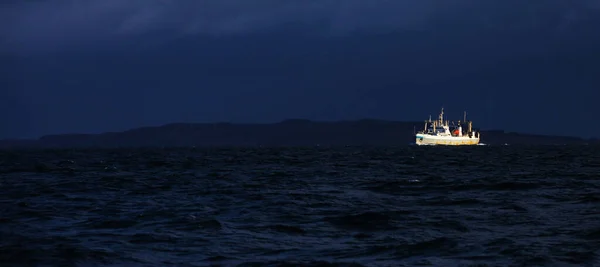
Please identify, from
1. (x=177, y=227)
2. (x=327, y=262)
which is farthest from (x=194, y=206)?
(x=327, y=262)

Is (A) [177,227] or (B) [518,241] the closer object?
(B) [518,241]

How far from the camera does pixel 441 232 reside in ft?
54.7

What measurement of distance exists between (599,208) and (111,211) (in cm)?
1566

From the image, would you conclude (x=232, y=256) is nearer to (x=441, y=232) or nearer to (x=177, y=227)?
(x=177, y=227)

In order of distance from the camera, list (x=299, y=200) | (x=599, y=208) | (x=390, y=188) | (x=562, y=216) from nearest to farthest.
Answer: (x=562, y=216), (x=599, y=208), (x=299, y=200), (x=390, y=188)

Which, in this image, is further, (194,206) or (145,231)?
(194,206)

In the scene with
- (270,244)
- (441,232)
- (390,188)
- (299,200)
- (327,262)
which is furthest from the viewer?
(390,188)

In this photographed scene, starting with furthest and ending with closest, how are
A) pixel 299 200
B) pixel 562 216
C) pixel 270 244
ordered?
1. pixel 299 200
2. pixel 562 216
3. pixel 270 244

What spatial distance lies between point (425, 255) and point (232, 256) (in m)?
4.00

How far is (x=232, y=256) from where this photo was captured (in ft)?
44.9

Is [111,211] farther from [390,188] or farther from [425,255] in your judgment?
[390,188]

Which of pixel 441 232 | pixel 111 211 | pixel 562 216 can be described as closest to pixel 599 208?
pixel 562 216

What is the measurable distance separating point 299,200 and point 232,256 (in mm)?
10985

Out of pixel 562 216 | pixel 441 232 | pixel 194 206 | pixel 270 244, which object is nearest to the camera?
pixel 270 244
